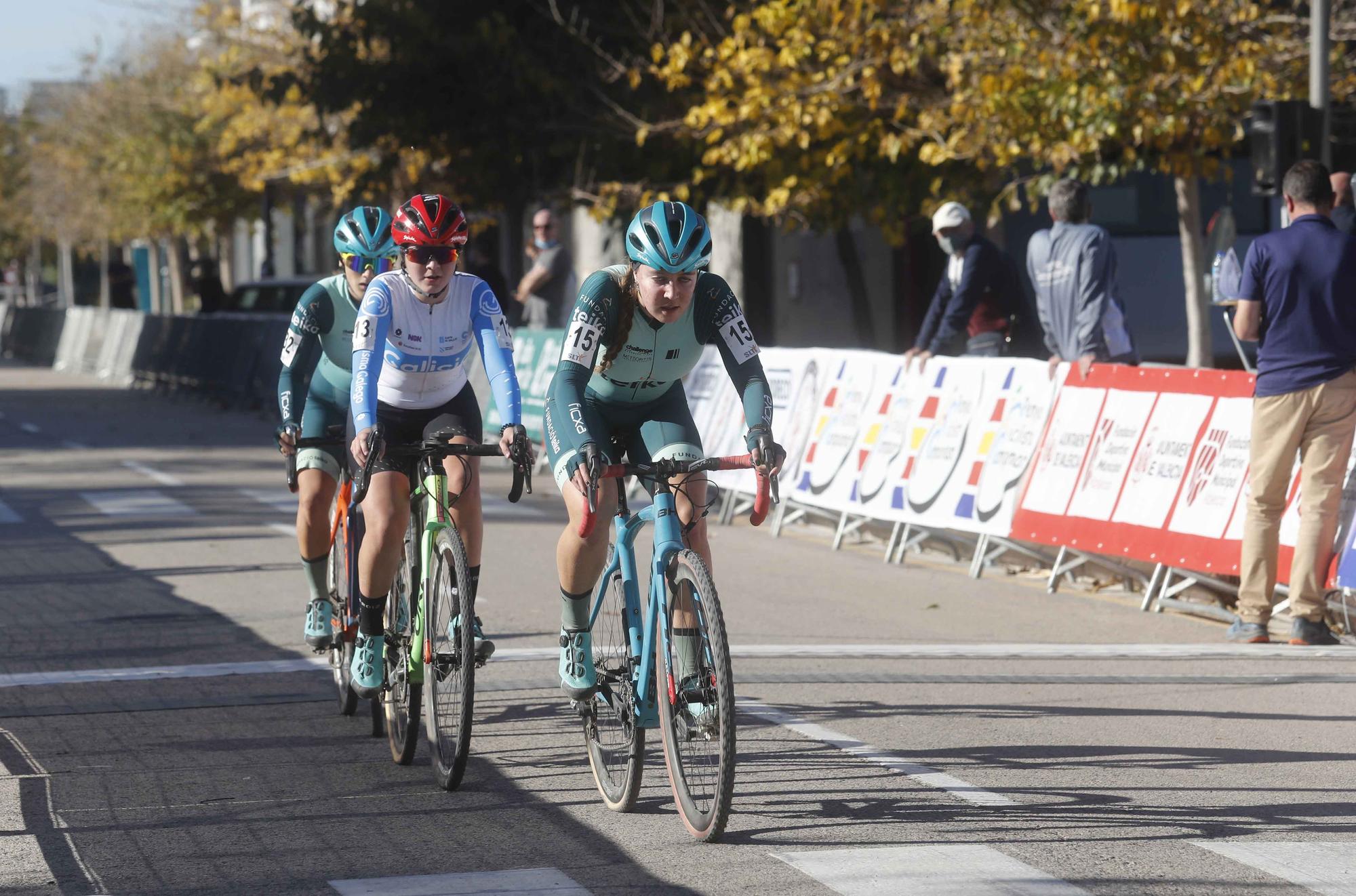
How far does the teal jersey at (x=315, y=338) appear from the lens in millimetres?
7605

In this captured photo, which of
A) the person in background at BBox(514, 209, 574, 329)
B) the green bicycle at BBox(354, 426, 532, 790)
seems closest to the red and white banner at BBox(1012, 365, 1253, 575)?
the green bicycle at BBox(354, 426, 532, 790)

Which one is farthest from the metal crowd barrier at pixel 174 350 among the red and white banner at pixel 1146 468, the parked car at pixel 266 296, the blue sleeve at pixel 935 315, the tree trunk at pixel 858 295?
the red and white banner at pixel 1146 468

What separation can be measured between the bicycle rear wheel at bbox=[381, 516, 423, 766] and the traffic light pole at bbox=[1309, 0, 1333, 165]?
28.8ft

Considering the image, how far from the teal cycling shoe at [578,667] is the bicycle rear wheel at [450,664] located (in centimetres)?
29

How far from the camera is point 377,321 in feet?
22.4

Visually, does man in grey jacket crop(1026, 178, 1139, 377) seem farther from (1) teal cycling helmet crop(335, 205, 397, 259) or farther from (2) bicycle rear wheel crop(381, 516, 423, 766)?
(2) bicycle rear wheel crop(381, 516, 423, 766)

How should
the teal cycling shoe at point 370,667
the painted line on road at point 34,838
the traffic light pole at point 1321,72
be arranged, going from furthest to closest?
the traffic light pole at point 1321,72 → the teal cycling shoe at point 370,667 → the painted line on road at point 34,838

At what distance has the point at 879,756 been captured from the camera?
22.5 ft

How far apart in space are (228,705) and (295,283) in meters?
23.6

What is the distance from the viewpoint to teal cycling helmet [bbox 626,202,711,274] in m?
5.89

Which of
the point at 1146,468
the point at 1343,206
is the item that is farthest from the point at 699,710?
the point at 1343,206

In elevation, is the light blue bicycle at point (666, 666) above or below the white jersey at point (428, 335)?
below

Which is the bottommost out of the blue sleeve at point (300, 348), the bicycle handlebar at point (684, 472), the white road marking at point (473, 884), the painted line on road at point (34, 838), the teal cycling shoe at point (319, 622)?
the painted line on road at point (34, 838)

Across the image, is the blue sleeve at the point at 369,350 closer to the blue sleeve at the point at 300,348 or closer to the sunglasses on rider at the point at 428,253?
the sunglasses on rider at the point at 428,253
